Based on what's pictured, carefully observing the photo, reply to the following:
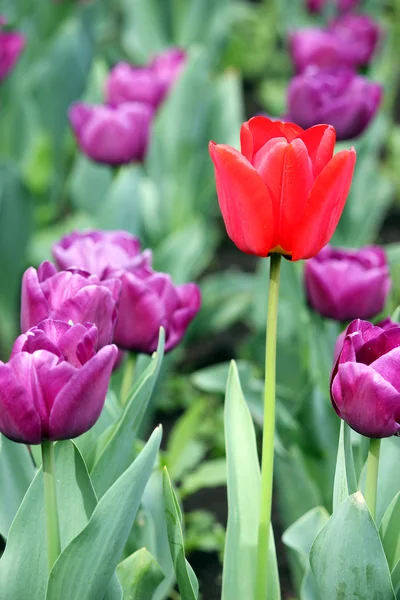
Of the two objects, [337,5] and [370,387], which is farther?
[337,5]

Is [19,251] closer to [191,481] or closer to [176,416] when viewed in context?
[176,416]

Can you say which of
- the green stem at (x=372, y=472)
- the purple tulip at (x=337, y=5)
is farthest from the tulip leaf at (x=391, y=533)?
the purple tulip at (x=337, y=5)

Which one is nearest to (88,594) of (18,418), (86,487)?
(86,487)

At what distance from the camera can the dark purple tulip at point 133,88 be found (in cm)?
217

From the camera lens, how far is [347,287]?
1.34m

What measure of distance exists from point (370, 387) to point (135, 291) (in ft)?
1.14

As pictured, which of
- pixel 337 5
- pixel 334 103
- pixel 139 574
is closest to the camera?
pixel 139 574

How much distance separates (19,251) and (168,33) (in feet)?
5.26

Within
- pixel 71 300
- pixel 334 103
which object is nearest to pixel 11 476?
pixel 71 300

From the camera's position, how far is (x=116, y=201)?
1.85m

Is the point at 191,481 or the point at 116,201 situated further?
the point at 116,201

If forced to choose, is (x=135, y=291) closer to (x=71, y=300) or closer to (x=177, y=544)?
(x=71, y=300)

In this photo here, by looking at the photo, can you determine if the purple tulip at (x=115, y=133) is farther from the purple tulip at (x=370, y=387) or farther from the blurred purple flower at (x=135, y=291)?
the purple tulip at (x=370, y=387)

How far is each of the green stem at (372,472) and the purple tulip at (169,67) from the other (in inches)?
62.0
